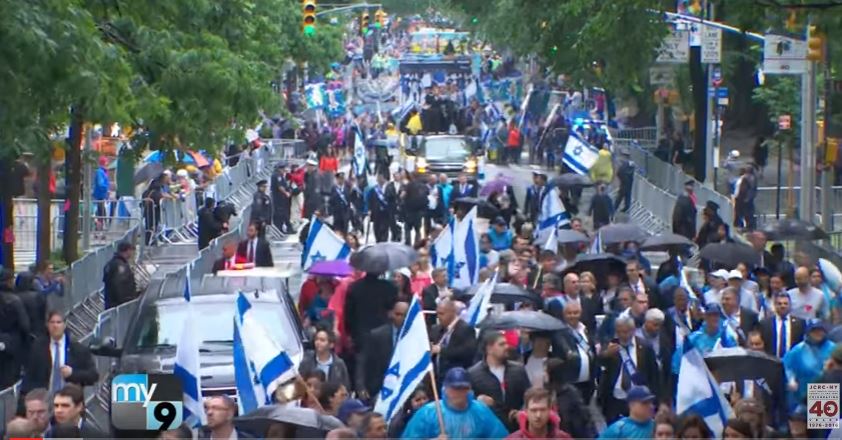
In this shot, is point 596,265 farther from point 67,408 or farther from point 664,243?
point 67,408

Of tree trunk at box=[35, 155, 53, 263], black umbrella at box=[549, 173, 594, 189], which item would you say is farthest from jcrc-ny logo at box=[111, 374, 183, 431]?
black umbrella at box=[549, 173, 594, 189]

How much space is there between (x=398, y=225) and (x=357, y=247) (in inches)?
518

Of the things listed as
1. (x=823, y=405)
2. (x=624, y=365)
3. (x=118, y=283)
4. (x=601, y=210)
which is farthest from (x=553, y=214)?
(x=823, y=405)

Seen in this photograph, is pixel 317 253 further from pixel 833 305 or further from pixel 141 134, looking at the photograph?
pixel 141 134

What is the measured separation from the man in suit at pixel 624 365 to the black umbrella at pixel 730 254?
6.76m

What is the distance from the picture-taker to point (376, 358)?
15469mm

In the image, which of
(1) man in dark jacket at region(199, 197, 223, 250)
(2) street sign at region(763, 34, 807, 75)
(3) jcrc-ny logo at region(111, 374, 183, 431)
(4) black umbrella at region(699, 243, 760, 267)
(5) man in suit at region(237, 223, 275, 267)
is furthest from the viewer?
(2) street sign at region(763, 34, 807, 75)

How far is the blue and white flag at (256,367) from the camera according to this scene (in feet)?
41.8

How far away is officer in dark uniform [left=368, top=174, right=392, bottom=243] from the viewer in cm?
3562

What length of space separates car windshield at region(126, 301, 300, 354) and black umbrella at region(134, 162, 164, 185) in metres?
22.0

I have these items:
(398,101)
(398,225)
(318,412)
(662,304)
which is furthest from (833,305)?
(398,101)

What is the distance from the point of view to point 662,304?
19141 millimetres

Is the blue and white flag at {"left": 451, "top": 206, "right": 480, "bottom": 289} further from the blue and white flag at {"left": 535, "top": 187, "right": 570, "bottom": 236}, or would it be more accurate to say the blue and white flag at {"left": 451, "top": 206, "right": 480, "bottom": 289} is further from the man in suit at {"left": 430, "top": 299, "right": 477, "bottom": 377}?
the man in suit at {"left": 430, "top": 299, "right": 477, "bottom": 377}

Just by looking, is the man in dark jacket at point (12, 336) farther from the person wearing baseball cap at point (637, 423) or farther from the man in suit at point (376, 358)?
the person wearing baseball cap at point (637, 423)
